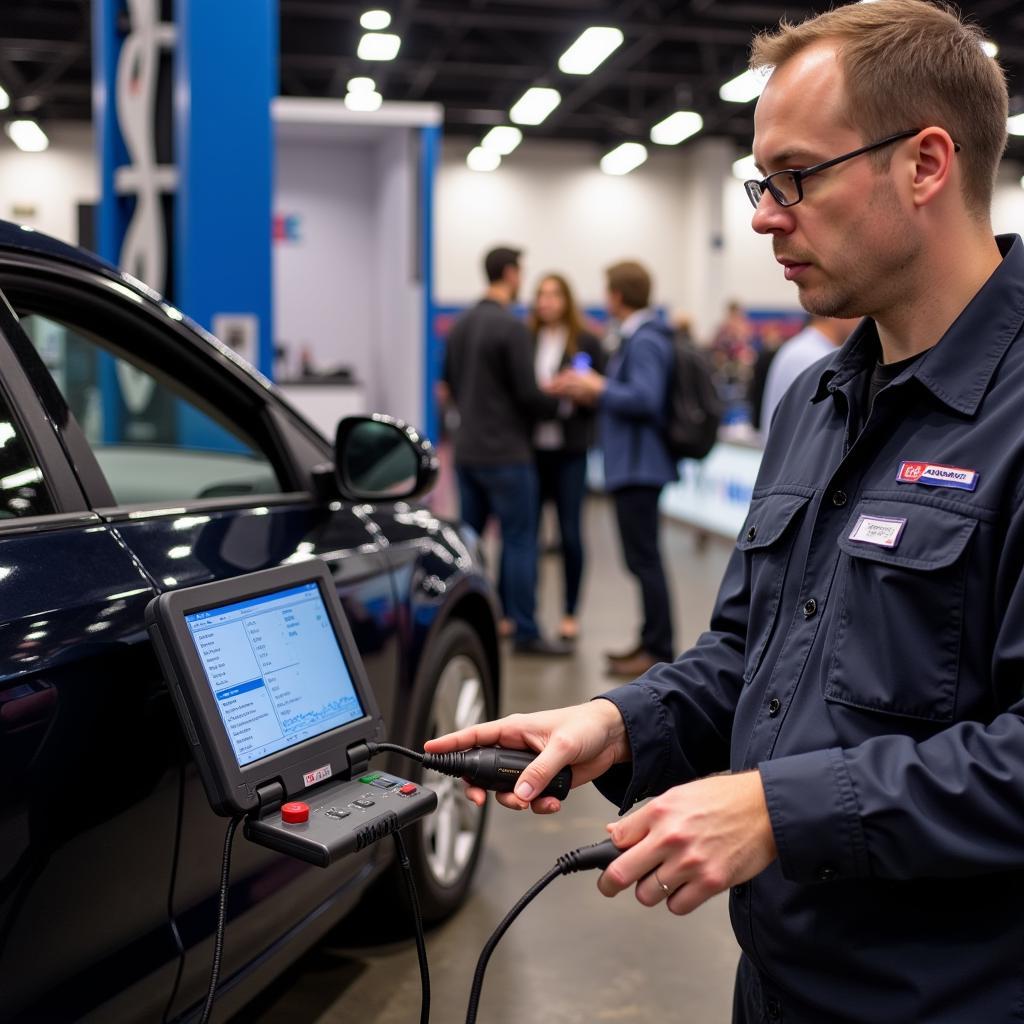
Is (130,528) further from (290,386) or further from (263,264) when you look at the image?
(290,386)

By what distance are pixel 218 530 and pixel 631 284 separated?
361 cm

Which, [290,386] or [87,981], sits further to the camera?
[290,386]

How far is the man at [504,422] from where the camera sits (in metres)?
Answer: 5.47

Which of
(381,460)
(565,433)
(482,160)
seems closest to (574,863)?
(381,460)

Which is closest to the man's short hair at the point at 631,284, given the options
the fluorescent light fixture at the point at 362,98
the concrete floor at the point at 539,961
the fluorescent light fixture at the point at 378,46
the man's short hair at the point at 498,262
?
the man's short hair at the point at 498,262

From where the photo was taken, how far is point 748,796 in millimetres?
1081

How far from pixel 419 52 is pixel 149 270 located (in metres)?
11.7

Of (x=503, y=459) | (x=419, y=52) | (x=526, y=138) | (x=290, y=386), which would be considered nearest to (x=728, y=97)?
(x=419, y=52)

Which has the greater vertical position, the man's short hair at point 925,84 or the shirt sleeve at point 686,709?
the man's short hair at point 925,84

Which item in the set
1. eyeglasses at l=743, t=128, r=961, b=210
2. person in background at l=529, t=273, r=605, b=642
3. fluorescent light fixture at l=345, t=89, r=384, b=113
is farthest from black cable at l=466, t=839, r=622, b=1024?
fluorescent light fixture at l=345, t=89, r=384, b=113

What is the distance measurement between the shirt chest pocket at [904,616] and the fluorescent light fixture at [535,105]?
589 inches

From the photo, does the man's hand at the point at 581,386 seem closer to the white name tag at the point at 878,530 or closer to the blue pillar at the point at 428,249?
the blue pillar at the point at 428,249

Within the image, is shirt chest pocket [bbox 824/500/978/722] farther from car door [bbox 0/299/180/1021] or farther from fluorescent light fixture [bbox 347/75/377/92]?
fluorescent light fixture [bbox 347/75/377/92]

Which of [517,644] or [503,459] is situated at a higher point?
[503,459]
